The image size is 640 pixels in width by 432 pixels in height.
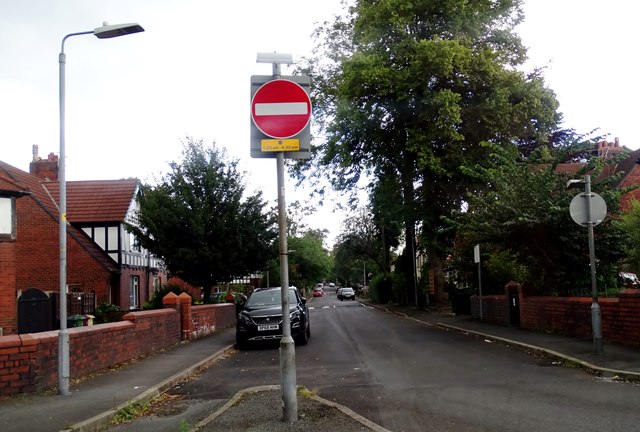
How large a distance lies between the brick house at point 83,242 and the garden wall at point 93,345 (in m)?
8.67

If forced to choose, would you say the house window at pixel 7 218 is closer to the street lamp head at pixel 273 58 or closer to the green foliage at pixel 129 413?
the green foliage at pixel 129 413

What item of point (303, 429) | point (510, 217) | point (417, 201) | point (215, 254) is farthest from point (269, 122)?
point (417, 201)

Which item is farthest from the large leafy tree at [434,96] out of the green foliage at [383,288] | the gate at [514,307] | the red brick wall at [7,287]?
the green foliage at [383,288]

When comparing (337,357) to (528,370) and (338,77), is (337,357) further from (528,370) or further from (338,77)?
(338,77)

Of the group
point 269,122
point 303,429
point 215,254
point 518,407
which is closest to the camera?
point 303,429

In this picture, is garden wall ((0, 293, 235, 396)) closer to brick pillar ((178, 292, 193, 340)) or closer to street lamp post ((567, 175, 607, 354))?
brick pillar ((178, 292, 193, 340))

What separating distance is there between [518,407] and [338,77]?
2455cm

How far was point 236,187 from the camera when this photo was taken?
76.4 ft

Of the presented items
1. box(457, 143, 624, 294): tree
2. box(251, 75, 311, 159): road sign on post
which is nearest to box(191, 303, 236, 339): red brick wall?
box(457, 143, 624, 294): tree

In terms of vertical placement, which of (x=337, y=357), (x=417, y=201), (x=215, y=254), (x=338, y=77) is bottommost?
(x=337, y=357)

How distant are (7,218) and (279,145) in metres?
12.2

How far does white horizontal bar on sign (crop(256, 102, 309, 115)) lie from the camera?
21.1 feet

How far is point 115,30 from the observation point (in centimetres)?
860

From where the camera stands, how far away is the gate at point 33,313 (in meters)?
17.5
